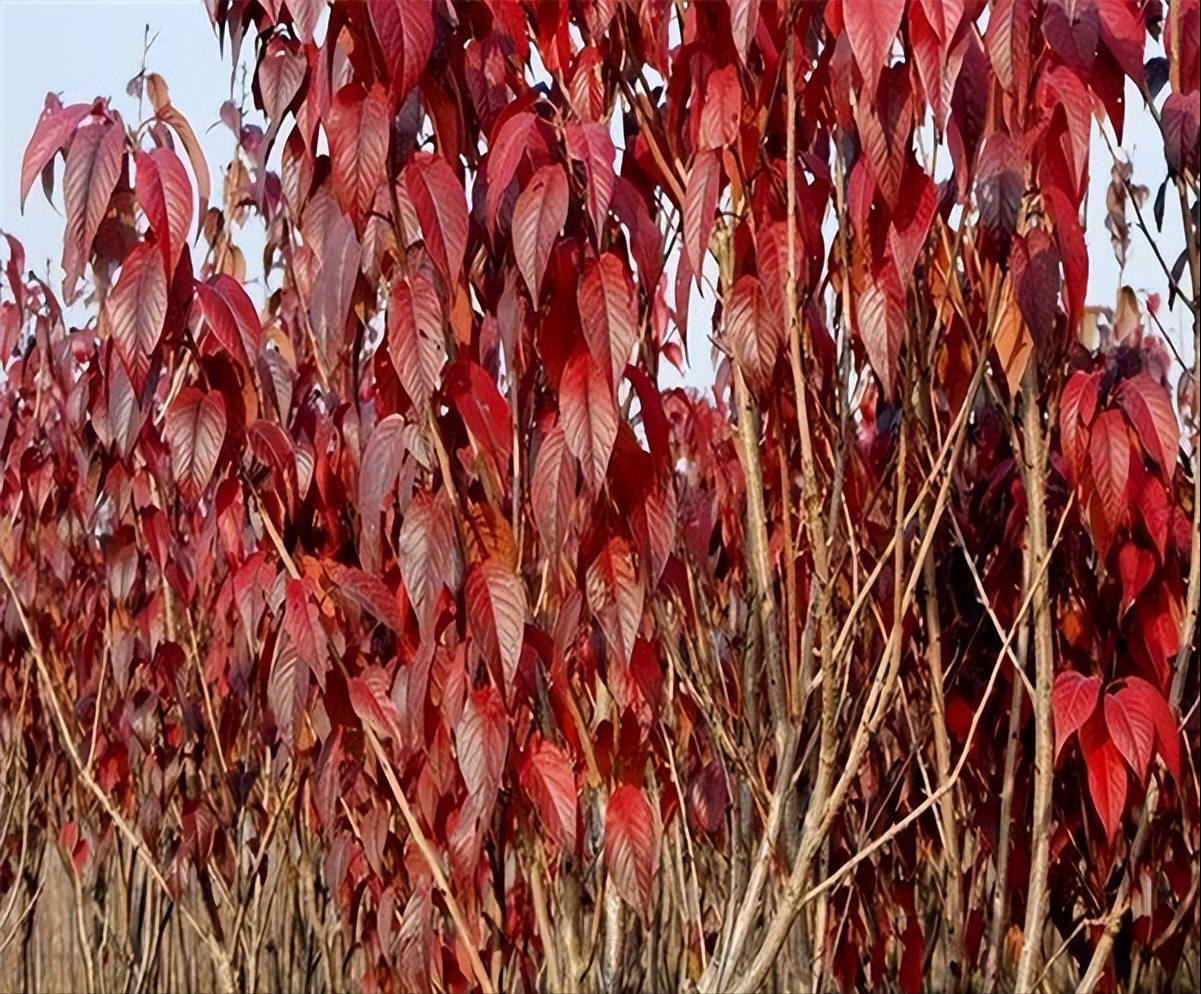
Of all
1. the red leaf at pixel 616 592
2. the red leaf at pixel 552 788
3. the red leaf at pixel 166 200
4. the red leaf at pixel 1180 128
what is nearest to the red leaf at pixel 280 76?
the red leaf at pixel 166 200

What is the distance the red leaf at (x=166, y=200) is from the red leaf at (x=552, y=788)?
1.64 ft

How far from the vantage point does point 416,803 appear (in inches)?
66.6

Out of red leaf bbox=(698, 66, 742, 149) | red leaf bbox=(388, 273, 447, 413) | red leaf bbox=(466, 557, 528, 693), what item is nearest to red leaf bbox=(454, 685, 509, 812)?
red leaf bbox=(466, 557, 528, 693)

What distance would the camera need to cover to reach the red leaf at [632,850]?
1.43m

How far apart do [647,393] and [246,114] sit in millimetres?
1608

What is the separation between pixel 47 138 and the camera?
4.71ft

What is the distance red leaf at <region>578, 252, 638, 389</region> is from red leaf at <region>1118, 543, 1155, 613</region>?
72 centimetres

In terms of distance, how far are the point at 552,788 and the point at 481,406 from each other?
0.33 meters

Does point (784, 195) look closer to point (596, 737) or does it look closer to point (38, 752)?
point (596, 737)

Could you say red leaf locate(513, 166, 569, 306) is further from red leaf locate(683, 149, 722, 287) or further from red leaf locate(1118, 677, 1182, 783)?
red leaf locate(1118, 677, 1182, 783)

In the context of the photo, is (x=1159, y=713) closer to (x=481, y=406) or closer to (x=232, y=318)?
(x=481, y=406)

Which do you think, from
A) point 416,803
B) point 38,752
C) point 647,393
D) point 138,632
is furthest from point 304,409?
point 38,752

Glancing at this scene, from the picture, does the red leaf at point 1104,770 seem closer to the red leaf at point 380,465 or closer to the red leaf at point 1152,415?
the red leaf at point 1152,415

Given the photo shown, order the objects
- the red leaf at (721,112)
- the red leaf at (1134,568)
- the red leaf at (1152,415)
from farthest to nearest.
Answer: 1. the red leaf at (1134,568)
2. the red leaf at (1152,415)
3. the red leaf at (721,112)
